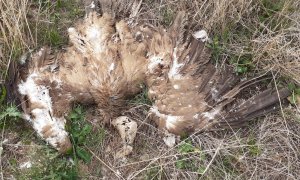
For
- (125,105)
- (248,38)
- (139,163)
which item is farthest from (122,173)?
(248,38)

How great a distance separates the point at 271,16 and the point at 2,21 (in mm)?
2575

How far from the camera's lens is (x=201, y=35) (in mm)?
3986

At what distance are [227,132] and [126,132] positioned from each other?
0.90m

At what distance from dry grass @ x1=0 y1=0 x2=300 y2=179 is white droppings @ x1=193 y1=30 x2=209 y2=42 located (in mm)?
102

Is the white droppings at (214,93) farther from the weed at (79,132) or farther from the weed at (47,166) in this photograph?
the weed at (47,166)

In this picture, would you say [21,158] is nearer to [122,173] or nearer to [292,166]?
[122,173]

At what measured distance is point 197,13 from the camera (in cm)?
411

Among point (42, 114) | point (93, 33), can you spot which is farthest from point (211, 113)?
point (42, 114)

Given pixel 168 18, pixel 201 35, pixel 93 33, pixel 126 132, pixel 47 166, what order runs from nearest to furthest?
1. pixel 47 166
2. pixel 126 132
3. pixel 93 33
4. pixel 201 35
5. pixel 168 18

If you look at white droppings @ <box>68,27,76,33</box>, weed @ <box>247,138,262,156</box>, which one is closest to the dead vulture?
white droppings @ <box>68,27,76,33</box>

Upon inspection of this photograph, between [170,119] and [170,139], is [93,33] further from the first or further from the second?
[170,139]

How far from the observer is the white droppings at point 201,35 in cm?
394

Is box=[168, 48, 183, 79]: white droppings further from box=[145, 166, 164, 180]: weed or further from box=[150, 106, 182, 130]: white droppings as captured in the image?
box=[145, 166, 164, 180]: weed

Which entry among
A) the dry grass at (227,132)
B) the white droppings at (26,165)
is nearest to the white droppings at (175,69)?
the dry grass at (227,132)
